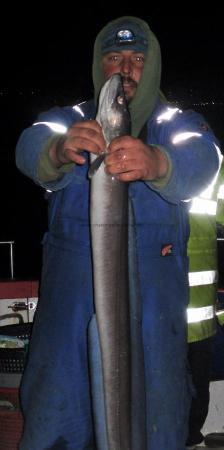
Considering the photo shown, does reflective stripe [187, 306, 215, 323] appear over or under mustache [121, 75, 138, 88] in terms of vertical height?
under

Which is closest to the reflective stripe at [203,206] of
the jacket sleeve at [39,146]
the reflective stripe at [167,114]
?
the reflective stripe at [167,114]

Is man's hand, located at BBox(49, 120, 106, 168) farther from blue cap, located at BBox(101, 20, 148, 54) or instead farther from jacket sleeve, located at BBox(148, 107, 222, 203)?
blue cap, located at BBox(101, 20, 148, 54)

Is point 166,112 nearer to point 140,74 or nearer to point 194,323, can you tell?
point 140,74

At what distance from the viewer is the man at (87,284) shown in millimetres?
2811

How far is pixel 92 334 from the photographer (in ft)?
8.24

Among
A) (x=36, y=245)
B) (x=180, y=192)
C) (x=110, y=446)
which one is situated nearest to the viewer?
(x=110, y=446)

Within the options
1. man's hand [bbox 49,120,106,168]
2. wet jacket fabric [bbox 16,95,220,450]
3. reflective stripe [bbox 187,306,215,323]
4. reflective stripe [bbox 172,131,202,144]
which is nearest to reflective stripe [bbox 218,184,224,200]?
reflective stripe [bbox 187,306,215,323]

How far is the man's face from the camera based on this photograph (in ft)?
10.5

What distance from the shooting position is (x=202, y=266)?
4145 mm

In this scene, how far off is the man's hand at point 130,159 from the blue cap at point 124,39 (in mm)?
1020

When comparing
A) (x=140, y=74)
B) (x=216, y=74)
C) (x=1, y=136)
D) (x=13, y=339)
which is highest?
(x=216, y=74)

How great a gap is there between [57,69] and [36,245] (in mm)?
25639

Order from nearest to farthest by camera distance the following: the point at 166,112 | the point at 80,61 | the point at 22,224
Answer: the point at 166,112 → the point at 22,224 → the point at 80,61

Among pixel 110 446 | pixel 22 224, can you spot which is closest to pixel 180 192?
pixel 110 446
